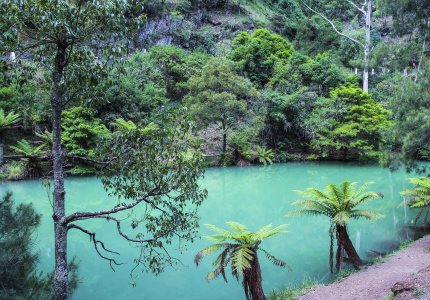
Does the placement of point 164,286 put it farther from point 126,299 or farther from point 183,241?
→ point 183,241

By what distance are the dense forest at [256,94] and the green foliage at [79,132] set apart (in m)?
0.06

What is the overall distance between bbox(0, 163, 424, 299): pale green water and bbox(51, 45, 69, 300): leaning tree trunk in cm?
159

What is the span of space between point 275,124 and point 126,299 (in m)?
15.7

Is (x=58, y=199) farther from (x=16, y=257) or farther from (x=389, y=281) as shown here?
(x=389, y=281)

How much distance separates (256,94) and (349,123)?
5529 millimetres

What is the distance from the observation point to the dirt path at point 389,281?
2969 mm

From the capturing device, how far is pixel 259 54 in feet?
67.7

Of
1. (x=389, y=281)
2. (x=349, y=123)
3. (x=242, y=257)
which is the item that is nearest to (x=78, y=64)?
(x=242, y=257)

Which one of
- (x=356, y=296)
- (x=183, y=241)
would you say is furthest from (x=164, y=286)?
(x=356, y=296)

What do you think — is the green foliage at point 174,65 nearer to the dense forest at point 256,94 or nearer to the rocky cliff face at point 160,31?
the dense forest at point 256,94

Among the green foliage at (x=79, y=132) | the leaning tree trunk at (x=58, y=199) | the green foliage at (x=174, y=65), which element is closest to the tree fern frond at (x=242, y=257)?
the leaning tree trunk at (x=58, y=199)

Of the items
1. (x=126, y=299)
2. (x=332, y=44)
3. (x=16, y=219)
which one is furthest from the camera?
(x=332, y=44)

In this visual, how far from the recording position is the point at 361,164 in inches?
643

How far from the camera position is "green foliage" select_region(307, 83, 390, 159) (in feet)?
51.6
